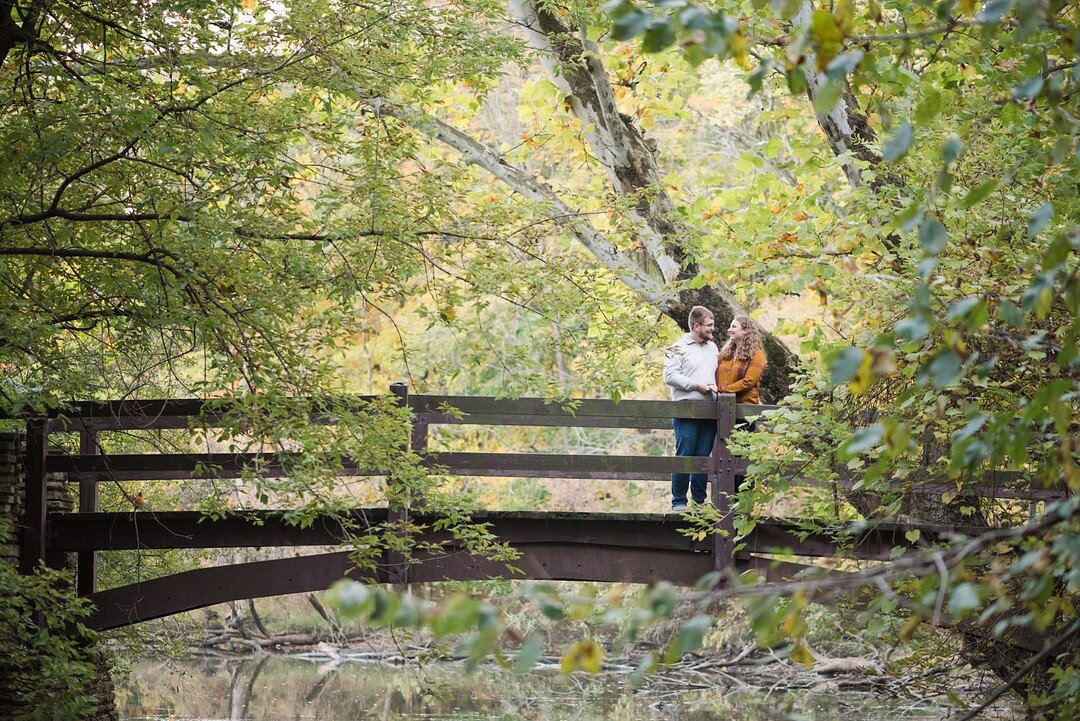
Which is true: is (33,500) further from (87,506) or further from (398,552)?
(398,552)

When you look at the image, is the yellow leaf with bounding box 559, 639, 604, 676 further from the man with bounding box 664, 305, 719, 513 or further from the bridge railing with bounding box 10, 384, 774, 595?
the man with bounding box 664, 305, 719, 513

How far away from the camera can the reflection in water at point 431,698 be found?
11.3 meters

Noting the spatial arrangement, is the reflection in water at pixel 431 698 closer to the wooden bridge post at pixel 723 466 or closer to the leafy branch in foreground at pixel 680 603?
the wooden bridge post at pixel 723 466

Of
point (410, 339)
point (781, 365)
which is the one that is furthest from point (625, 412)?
point (410, 339)

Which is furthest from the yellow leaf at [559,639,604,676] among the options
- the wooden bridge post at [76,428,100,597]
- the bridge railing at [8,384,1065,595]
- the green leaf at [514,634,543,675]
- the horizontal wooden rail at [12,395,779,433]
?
the wooden bridge post at [76,428,100,597]

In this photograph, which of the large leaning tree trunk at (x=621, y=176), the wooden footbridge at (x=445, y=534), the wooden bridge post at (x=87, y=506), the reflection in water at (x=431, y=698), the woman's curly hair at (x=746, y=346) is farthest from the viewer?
the reflection in water at (x=431, y=698)

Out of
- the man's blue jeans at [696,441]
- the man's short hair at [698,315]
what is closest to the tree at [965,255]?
the man's blue jeans at [696,441]

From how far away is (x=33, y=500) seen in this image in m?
7.73

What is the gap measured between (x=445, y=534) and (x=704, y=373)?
1.99m

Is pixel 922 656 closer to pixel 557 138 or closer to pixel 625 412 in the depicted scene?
pixel 625 412

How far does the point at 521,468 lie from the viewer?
25.1ft

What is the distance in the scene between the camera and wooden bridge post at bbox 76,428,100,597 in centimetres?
822

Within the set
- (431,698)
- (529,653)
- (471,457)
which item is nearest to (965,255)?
(471,457)

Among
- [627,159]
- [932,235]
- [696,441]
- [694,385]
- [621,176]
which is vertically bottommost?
[696,441]
